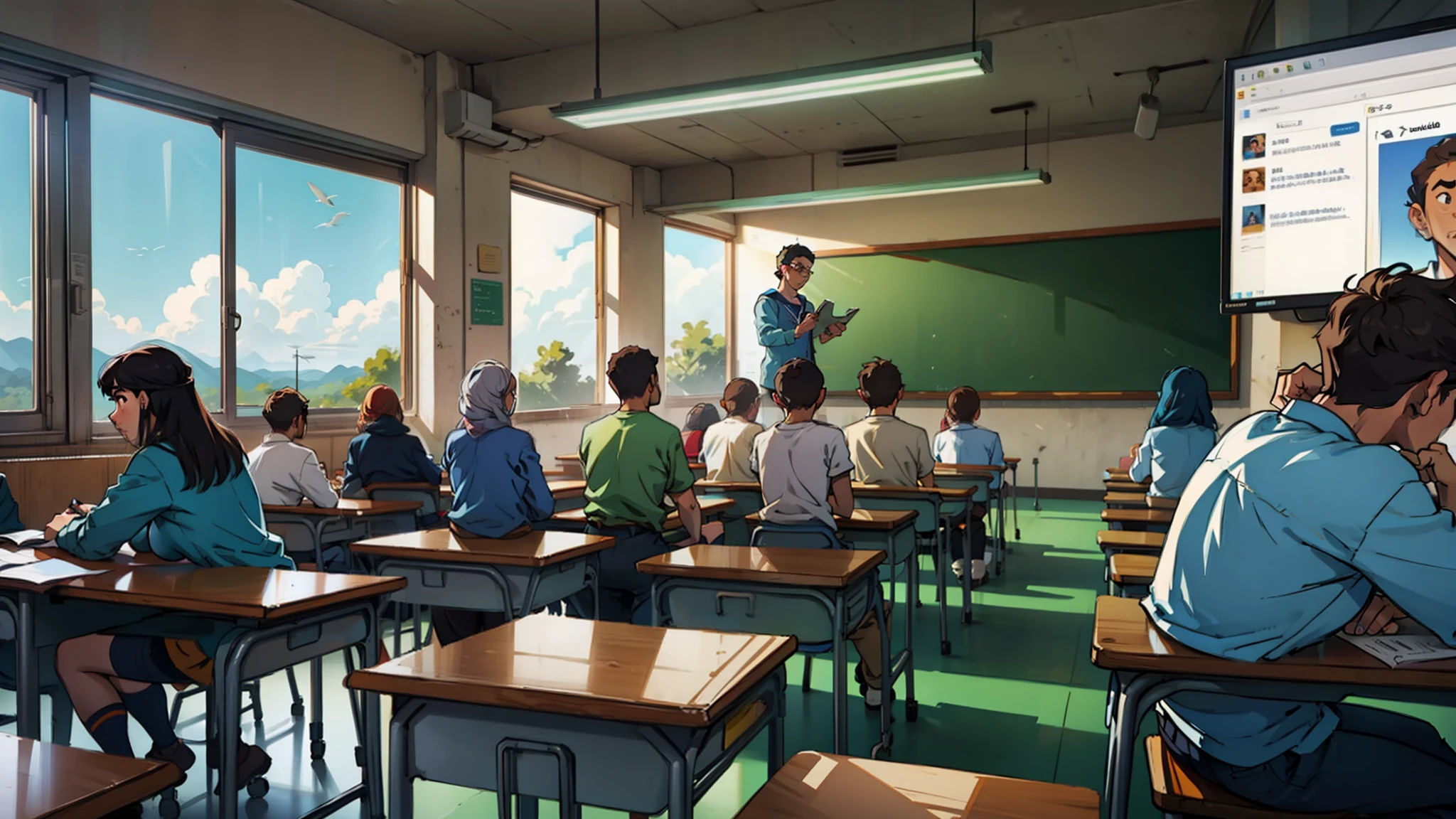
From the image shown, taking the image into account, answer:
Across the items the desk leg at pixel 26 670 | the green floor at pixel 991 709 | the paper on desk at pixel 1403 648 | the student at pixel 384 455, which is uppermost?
the student at pixel 384 455

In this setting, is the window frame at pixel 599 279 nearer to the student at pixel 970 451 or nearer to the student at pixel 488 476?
the student at pixel 970 451

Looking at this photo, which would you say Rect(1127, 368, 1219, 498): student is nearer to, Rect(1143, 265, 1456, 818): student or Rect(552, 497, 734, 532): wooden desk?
Rect(552, 497, 734, 532): wooden desk

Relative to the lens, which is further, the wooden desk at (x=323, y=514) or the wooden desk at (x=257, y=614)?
the wooden desk at (x=323, y=514)

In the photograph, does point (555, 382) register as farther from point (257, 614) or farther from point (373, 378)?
point (257, 614)

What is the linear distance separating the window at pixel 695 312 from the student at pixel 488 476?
605cm

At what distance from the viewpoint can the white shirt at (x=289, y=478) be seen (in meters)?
3.74

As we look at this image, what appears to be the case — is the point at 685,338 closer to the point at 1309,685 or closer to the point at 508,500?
the point at 508,500

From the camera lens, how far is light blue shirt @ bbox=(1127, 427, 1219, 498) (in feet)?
13.4

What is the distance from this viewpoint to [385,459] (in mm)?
4301

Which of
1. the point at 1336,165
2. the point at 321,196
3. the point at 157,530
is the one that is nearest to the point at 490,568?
the point at 157,530

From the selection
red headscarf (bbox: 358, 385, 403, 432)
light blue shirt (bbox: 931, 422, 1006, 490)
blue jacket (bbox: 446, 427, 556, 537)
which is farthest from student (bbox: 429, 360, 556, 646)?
light blue shirt (bbox: 931, 422, 1006, 490)

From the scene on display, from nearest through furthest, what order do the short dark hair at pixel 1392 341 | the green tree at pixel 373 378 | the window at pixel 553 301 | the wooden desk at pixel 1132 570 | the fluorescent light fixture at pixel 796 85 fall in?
the short dark hair at pixel 1392 341 < the wooden desk at pixel 1132 570 < the fluorescent light fixture at pixel 796 85 < the green tree at pixel 373 378 < the window at pixel 553 301

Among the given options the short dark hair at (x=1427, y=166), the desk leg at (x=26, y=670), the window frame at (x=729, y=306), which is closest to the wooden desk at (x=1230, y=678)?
the short dark hair at (x=1427, y=166)

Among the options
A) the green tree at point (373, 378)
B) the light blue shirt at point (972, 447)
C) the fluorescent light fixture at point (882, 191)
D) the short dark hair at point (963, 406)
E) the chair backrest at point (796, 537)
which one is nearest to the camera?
the chair backrest at point (796, 537)
